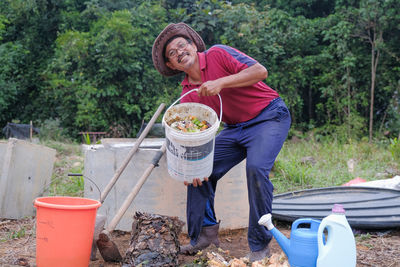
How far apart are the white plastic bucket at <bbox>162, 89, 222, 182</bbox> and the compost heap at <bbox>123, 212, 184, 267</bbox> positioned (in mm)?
320

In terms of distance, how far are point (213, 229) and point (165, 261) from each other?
68cm

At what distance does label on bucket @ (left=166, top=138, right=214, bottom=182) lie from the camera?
102 inches

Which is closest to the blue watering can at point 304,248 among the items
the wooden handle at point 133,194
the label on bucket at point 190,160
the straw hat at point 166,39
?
the label on bucket at point 190,160

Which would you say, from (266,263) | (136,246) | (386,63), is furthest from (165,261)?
(386,63)

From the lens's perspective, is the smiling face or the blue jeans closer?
the blue jeans

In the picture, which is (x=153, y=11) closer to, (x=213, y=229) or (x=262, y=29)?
(x=262, y=29)

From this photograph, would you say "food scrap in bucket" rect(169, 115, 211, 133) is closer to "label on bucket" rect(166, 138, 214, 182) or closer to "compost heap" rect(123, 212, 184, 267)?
"label on bucket" rect(166, 138, 214, 182)

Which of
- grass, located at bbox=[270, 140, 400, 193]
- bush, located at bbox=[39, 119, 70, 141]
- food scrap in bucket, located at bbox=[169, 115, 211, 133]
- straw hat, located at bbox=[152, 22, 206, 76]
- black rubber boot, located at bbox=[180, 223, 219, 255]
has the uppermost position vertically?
straw hat, located at bbox=[152, 22, 206, 76]

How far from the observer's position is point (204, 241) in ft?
10.0

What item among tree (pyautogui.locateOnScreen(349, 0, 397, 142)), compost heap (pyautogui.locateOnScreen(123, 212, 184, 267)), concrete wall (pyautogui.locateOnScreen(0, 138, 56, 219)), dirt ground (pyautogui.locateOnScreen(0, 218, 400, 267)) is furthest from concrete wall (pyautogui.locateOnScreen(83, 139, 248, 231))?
tree (pyautogui.locateOnScreen(349, 0, 397, 142))

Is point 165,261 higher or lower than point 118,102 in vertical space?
higher

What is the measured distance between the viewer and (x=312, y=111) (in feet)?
34.5

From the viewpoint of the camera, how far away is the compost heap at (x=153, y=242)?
2506mm

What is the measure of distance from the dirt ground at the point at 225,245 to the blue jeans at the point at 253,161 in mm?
246
